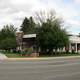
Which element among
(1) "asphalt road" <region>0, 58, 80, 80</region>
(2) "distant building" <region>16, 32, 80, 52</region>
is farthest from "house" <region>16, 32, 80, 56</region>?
(1) "asphalt road" <region>0, 58, 80, 80</region>

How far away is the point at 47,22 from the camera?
201ft

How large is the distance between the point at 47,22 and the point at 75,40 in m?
14.5

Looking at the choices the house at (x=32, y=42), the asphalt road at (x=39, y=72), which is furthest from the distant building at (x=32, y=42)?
the asphalt road at (x=39, y=72)

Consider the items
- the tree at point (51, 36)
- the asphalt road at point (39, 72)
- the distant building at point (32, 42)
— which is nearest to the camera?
the asphalt road at point (39, 72)

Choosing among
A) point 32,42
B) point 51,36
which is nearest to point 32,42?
point 32,42

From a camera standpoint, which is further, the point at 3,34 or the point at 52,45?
the point at 3,34

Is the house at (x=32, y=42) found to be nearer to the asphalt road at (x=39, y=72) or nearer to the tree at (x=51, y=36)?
the tree at (x=51, y=36)

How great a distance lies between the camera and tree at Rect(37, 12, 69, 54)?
5619 centimetres

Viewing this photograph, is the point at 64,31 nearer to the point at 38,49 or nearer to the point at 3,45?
the point at 38,49

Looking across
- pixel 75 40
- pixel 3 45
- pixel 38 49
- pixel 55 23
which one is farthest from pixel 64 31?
pixel 3 45

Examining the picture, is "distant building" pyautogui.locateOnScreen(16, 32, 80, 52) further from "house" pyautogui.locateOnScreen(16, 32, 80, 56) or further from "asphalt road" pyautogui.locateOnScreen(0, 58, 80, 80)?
"asphalt road" pyautogui.locateOnScreen(0, 58, 80, 80)

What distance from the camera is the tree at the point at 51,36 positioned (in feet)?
184

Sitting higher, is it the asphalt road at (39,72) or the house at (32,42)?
the house at (32,42)

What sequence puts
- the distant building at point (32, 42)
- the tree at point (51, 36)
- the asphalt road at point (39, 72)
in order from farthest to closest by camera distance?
the distant building at point (32, 42) → the tree at point (51, 36) → the asphalt road at point (39, 72)
